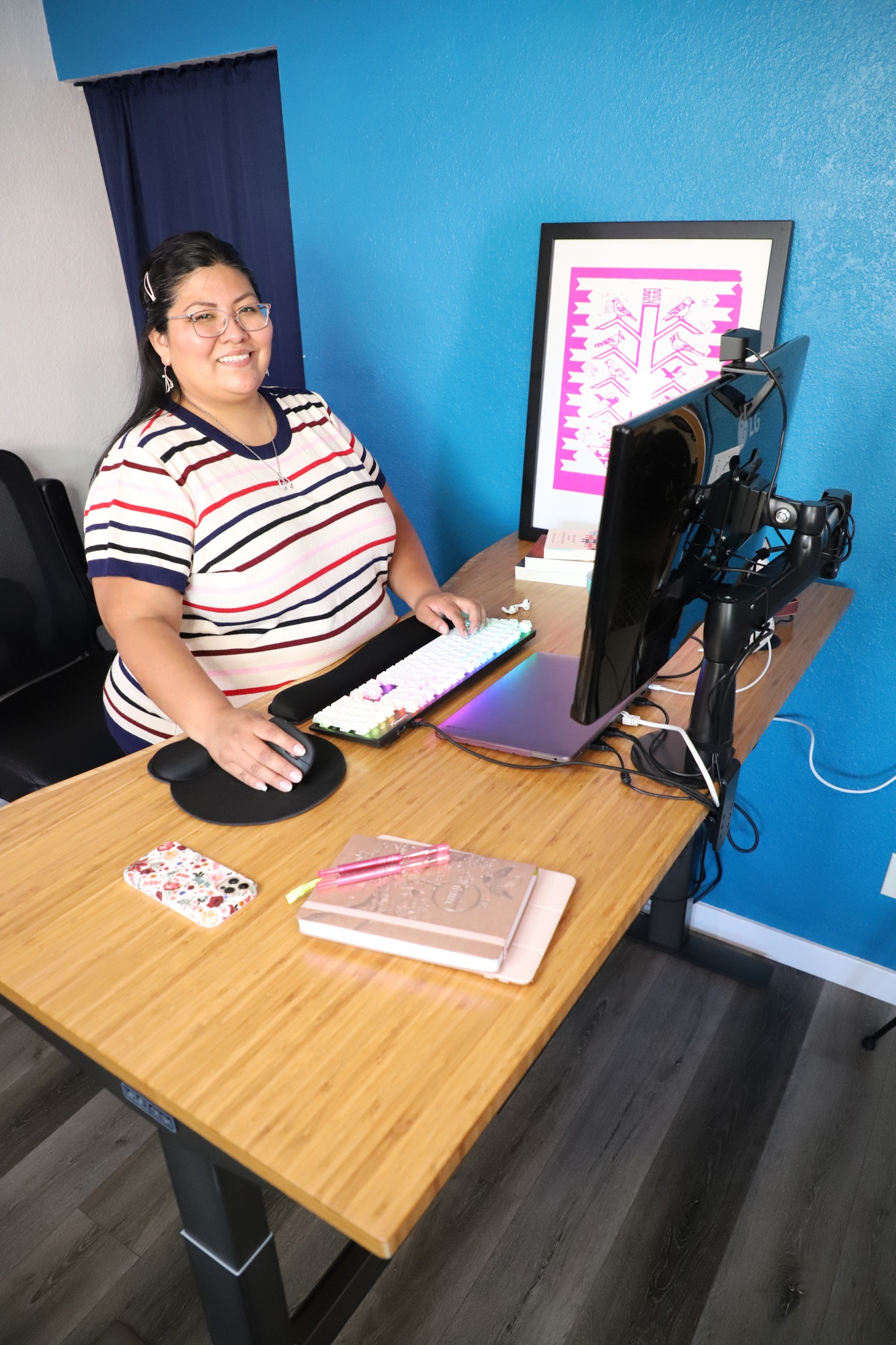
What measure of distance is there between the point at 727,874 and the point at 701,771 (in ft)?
3.45

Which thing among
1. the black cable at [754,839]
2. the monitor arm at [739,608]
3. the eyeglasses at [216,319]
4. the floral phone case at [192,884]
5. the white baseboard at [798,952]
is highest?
the eyeglasses at [216,319]

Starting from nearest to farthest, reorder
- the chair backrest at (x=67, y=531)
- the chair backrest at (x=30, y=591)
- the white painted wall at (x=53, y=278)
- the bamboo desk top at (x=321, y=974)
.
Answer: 1. the bamboo desk top at (x=321, y=974)
2. the chair backrest at (x=30, y=591)
3. the chair backrest at (x=67, y=531)
4. the white painted wall at (x=53, y=278)

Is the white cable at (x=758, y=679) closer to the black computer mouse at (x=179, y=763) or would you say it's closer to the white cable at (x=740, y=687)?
the white cable at (x=740, y=687)

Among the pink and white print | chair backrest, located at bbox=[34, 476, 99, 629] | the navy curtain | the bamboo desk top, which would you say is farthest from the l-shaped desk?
the navy curtain

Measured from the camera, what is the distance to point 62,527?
206 centimetres

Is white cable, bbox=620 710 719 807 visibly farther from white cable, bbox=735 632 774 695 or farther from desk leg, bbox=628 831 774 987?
desk leg, bbox=628 831 774 987

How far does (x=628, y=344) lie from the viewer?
162cm

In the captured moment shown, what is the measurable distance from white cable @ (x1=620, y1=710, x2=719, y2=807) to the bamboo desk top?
0.11ft

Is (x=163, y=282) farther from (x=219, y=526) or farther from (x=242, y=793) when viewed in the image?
(x=242, y=793)

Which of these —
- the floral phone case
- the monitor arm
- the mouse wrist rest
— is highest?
the monitor arm

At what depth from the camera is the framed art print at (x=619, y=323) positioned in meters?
1.46

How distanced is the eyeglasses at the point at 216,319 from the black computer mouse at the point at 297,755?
67 cm

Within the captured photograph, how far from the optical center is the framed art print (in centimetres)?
146

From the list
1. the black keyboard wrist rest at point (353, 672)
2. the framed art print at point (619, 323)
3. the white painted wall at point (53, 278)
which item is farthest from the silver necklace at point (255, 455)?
the white painted wall at point (53, 278)
